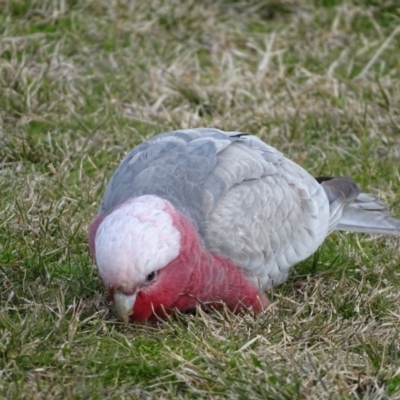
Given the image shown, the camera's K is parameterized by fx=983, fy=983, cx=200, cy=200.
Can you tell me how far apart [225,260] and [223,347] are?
528 millimetres

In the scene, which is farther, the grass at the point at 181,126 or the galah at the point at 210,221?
the galah at the point at 210,221

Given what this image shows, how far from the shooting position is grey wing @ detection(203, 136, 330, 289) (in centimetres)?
423

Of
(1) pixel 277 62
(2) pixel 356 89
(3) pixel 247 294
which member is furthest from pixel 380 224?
(1) pixel 277 62

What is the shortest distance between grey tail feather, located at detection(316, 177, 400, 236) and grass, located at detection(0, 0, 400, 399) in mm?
111

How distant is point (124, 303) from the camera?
383 centimetres

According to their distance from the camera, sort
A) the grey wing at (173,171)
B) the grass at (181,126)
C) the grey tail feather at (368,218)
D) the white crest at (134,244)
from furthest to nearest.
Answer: the grey tail feather at (368,218)
the grey wing at (173,171)
the white crest at (134,244)
the grass at (181,126)

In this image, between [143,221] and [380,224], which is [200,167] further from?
[380,224]

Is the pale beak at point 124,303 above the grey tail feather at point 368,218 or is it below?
above

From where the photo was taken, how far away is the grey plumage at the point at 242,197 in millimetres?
4207

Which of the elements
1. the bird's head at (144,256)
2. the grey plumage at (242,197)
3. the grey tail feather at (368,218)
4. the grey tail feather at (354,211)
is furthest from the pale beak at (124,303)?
the grey tail feather at (368,218)

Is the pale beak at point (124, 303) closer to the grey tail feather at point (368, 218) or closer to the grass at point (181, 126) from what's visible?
the grass at point (181, 126)

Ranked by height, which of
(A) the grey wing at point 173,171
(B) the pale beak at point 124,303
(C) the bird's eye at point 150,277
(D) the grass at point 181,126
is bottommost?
(D) the grass at point 181,126

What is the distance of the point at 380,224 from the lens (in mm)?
4820

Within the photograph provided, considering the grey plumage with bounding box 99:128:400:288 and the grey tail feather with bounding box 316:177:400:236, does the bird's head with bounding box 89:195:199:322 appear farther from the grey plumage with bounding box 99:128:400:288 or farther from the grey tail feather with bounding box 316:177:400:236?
the grey tail feather with bounding box 316:177:400:236
